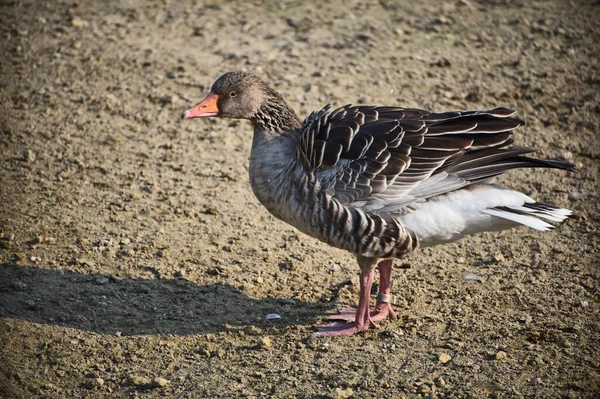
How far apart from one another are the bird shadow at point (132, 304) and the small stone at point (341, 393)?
3.12 feet

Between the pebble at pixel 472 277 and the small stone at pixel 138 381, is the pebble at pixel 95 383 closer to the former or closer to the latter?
the small stone at pixel 138 381

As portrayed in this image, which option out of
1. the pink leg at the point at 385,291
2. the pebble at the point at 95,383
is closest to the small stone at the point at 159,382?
the pebble at the point at 95,383

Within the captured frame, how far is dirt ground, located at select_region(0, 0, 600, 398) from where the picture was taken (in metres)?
4.75

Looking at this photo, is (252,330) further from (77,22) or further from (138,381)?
(77,22)

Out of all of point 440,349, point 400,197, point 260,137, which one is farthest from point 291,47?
point 440,349

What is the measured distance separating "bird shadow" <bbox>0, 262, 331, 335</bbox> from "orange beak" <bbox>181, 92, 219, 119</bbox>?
139 centimetres

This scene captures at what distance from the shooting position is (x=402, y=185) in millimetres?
4965

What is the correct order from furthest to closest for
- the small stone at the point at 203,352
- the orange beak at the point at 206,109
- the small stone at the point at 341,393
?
the orange beak at the point at 206,109
the small stone at the point at 203,352
the small stone at the point at 341,393

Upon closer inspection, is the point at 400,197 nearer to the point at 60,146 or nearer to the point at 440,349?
the point at 440,349

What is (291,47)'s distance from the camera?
9.29 metres

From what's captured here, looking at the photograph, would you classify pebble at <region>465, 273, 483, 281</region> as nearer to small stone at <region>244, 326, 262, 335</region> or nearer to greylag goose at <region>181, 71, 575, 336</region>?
greylag goose at <region>181, 71, 575, 336</region>

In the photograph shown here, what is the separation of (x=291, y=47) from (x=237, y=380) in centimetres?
571

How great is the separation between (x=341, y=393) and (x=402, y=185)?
1534 millimetres

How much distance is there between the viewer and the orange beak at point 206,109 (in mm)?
5516
